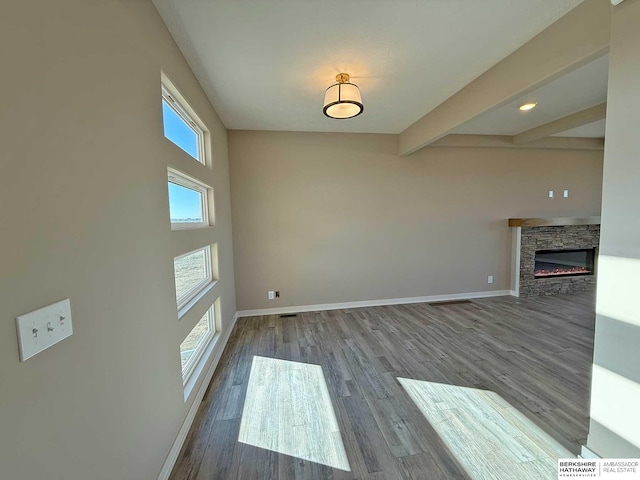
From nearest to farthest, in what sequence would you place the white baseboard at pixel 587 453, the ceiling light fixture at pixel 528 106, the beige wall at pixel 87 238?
1. the beige wall at pixel 87 238
2. the white baseboard at pixel 587 453
3. the ceiling light fixture at pixel 528 106

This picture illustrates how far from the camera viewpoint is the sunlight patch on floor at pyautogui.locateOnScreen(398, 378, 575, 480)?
144 centimetres

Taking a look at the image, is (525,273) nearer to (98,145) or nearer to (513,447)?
(513,447)

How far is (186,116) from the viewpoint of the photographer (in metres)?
2.23

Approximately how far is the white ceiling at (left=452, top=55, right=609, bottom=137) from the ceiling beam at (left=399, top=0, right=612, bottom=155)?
0.53 feet

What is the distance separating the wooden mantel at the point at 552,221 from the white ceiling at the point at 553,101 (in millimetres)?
1400

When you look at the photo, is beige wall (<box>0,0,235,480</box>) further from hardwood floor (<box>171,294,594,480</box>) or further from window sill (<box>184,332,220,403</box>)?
hardwood floor (<box>171,294,594,480</box>)

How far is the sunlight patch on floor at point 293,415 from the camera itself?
1.58 meters

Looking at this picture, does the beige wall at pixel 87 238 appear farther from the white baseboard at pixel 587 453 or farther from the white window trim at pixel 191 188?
the white baseboard at pixel 587 453

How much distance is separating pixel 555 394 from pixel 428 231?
2614mm

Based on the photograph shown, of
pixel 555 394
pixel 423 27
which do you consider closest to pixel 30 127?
pixel 423 27

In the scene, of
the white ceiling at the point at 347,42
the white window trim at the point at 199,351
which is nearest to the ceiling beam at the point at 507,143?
the white ceiling at the point at 347,42

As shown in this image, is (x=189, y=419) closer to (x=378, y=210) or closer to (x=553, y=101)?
(x=378, y=210)

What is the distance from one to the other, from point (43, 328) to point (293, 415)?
1.63 m

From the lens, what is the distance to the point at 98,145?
1.00 meters
